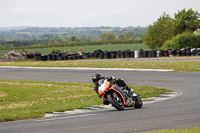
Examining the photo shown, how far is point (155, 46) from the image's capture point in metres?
77.4

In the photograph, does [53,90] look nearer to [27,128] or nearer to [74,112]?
[74,112]

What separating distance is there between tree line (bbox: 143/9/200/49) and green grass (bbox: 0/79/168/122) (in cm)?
4109

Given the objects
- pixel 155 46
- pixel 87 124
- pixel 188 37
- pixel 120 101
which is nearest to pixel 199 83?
pixel 120 101

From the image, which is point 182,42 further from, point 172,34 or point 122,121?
point 122,121

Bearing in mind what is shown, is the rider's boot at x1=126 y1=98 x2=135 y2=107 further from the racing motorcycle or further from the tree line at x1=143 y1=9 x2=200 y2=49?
the tree line at x1=143 y1=9 x2=200 y2=49

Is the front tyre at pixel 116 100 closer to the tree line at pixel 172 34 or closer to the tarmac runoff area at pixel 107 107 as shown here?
the tarmac runoff area at pixel 107 107

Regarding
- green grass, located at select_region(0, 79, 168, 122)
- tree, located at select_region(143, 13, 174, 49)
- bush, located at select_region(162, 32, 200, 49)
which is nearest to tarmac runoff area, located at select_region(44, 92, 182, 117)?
green grass, located at select_region(0, 79, 168, 122)

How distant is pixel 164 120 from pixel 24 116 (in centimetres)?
446

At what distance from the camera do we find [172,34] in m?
79.5

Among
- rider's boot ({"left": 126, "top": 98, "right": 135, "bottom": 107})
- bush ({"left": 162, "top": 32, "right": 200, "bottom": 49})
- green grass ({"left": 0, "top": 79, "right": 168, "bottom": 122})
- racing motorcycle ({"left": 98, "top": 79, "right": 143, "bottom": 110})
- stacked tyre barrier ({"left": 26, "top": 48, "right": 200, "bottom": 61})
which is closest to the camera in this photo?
racing motorcycle ({"left": 98, "top": 79, "right": 143, "bottom": 110})

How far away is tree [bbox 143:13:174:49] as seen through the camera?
252 feet

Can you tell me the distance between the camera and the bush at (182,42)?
207ft

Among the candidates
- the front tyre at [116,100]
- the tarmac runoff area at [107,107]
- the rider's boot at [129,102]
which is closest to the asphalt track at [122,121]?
the front tyre at [116,100]

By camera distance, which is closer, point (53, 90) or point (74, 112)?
point (74, 112)
